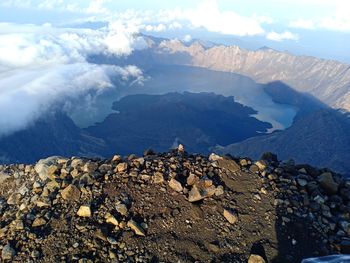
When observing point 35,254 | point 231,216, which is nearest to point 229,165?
point 231,216

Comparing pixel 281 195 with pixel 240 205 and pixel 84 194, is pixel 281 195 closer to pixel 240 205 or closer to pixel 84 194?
pixel 240 205

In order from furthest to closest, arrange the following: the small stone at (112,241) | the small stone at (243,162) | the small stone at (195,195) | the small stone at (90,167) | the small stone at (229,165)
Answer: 1. the small stone at (243,162)
2. the small stone at (229,165)
3. the small stone at (90,167)
4. the small stone at (195,195)
5. the small stone at (112,241)

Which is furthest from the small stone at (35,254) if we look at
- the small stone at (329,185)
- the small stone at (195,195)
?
the small stone at (329,185)

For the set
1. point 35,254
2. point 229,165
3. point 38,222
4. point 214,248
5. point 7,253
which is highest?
point 229,165

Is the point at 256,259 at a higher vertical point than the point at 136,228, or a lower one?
higher

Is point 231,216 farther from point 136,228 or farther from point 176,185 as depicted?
point 136,228

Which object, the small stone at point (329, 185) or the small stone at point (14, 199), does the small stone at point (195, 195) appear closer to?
the small stone at point (329, 185)
